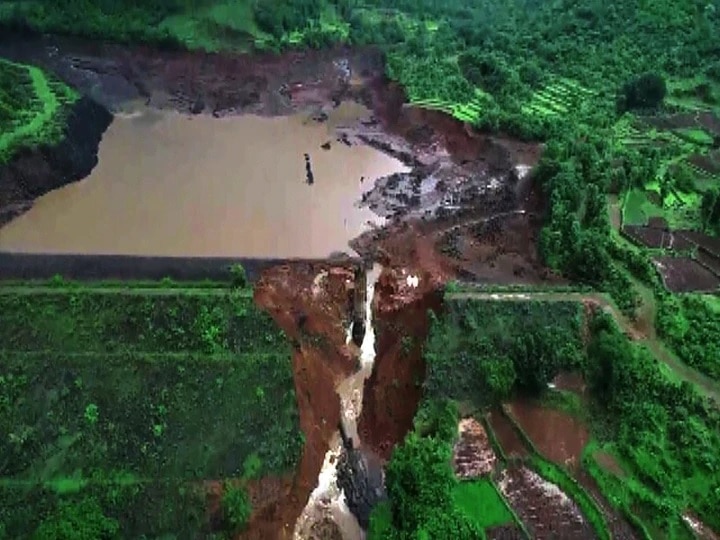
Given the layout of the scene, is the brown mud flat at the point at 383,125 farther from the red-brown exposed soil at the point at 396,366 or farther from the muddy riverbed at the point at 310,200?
the red-brown exposed soil at the point at 396,366

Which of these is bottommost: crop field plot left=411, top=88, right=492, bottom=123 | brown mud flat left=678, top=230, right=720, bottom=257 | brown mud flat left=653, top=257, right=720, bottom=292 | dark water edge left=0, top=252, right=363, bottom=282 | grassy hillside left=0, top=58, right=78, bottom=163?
dark water edge left=0, top=252, right=363, bottom=282

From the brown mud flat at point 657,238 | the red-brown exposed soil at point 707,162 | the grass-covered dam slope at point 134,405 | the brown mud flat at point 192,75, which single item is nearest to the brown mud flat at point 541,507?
the grass-covered dam slope at point 134,405

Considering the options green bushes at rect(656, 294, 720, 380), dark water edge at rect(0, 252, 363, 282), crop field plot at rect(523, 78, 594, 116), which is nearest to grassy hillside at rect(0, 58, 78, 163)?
dark water edge at rect(0, 252, 363, 282)

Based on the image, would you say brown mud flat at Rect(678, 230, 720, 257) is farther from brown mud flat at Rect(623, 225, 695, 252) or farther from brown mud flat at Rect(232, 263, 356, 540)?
brown mud flat at Rect(232, 263, 356, 540)

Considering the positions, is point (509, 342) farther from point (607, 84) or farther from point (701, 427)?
point (607, 84)

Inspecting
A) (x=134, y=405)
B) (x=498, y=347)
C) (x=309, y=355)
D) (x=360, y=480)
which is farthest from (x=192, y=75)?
(x=360, y=480)

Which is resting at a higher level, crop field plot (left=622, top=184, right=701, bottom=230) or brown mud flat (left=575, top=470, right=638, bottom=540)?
crop field plot (left=622, top=184, right=701, bottom=230)

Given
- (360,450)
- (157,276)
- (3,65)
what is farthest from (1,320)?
(3,65)
